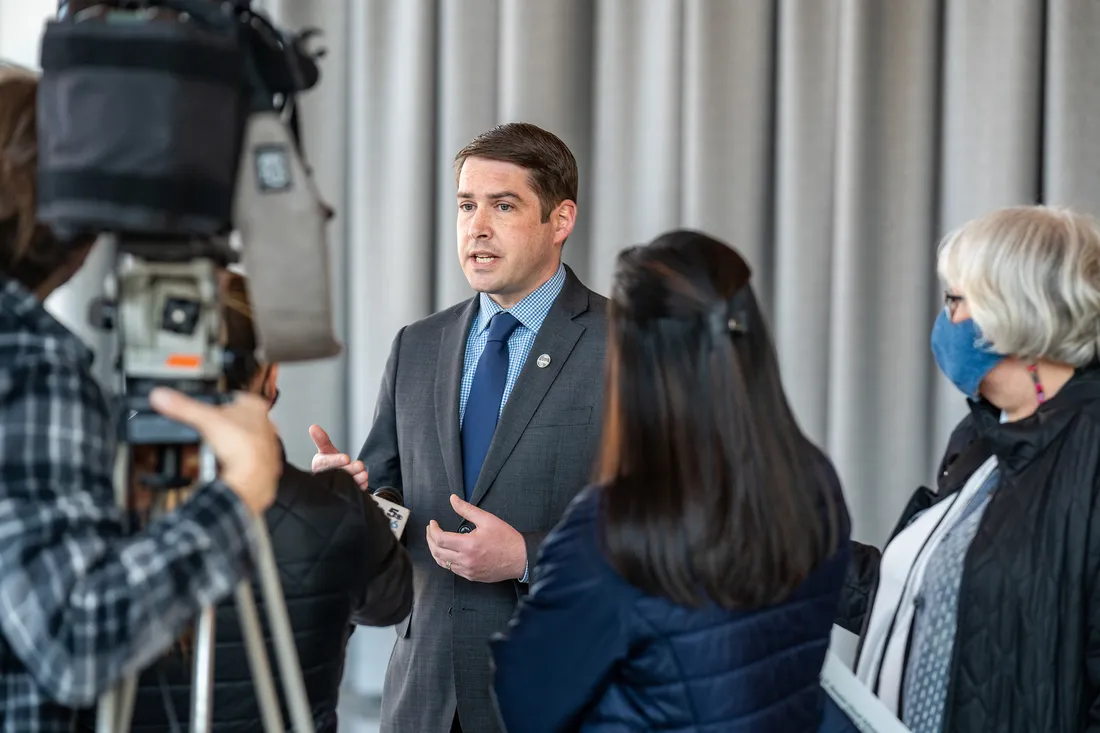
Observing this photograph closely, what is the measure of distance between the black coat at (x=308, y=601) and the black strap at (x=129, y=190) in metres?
0.47

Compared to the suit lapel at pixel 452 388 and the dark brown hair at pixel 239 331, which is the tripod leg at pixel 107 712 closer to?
the dark brown hair at pixel 239 331

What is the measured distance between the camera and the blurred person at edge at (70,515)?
3.08 ft

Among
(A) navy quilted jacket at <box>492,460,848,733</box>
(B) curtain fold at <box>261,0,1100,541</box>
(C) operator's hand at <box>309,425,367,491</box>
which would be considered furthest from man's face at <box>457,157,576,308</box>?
(A) navy quilted jacket at <box>492,460,848,733</box>

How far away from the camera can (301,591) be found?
1.35 metres

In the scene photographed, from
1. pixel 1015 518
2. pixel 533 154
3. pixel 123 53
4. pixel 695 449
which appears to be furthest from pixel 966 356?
pixel 123 53

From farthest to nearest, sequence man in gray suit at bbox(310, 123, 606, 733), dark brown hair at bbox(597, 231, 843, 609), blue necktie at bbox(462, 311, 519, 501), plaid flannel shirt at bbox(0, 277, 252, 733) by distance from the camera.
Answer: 1. blue necktie at bbox(462, 311, 519, 501)
2. man in gray suit at bbox(310, 123, 606, 733)
3. dark brown hair at bbox(597, 231, 843, 609)
4. plaid flannel shirt at bbox(0, 277, 252, 733)

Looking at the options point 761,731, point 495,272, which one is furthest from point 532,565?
point 761,731

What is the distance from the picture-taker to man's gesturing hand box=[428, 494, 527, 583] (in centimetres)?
183

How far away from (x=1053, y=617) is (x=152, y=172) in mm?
1303

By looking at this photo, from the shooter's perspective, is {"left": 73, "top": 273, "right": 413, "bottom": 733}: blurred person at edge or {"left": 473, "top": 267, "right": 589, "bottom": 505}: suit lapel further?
{"left": 473, "top": 267, "right": 589, "bottom": 505}: suit lapel

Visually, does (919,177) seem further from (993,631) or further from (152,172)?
(152,172)

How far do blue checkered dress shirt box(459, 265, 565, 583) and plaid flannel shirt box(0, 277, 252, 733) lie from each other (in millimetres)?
1082

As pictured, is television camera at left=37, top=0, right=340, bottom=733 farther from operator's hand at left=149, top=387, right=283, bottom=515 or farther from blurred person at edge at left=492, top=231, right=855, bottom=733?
blurred person at edge at left=492, top=231, right=855, bottom=733

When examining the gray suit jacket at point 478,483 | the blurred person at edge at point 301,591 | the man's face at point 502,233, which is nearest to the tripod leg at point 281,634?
the blurred person at edge at point 301,591
